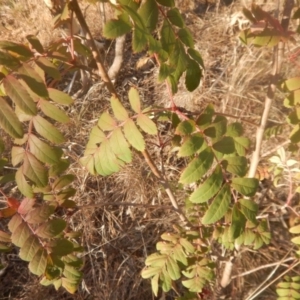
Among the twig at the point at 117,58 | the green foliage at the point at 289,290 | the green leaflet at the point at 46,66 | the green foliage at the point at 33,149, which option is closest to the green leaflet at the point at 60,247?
the green foliage at the point at 33,149

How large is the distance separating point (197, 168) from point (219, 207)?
0.34ft

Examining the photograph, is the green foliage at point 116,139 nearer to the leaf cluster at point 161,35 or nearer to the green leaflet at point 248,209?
the leaf cluster at point 161,35

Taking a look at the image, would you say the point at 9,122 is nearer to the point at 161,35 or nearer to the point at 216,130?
the point at 161,35

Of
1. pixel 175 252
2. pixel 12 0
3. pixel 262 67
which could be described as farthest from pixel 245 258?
pixel 12 0

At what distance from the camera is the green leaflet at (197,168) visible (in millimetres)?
930

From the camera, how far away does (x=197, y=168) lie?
0.94m

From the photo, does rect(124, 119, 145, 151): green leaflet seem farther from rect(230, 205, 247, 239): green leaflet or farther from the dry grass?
the dry grass

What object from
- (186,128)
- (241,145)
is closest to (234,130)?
(241,145)

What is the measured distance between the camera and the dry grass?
2.12 meters

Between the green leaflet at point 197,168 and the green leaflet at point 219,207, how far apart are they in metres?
0.07

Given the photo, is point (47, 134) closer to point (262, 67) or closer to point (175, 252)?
point (175, 252)

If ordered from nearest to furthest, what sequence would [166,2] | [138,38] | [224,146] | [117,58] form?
[138,38] → [166,2] → [224,146] → [117,58]

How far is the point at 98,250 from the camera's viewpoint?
2203 mm

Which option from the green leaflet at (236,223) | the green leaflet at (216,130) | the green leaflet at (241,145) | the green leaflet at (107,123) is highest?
the green leaflet at (107,123)
